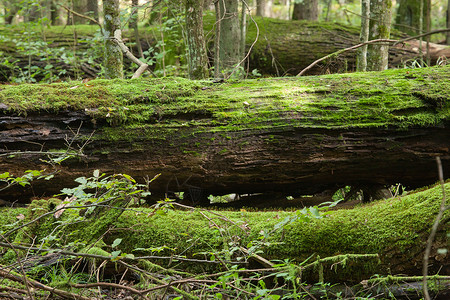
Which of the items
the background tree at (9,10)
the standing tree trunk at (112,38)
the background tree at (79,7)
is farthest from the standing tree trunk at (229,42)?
the background tree at (79,7)

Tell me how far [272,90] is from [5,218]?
10.2ft

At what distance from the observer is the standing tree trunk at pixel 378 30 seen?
233 inches

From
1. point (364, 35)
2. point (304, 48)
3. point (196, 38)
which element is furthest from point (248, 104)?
point (304, 48)

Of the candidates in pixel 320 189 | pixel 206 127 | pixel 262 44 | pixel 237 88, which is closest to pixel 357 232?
pixel 320 189

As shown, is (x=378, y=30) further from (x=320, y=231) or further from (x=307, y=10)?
(x=307, y=10)

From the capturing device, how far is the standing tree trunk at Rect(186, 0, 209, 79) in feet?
17.9

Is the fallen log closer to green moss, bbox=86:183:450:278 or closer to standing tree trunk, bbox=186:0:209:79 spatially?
standing tree trunk, bbox=186:0:209:79

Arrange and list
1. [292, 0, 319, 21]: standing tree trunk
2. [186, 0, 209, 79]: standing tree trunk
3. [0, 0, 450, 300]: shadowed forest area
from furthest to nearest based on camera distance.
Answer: [292, 0, 319, 21]: standing tree trunk < [186, 0, 209, 79]: standing tree trunk < [0, 0, 450, 300]: shadowed forest area

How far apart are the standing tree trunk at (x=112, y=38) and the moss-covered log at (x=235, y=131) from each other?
1.64m

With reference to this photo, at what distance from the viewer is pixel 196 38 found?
18.2ft

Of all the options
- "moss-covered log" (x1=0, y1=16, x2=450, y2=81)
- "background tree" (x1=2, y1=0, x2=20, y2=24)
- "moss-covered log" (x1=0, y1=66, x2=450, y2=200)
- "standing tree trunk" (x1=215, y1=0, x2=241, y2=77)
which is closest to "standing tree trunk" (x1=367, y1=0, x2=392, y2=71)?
"moss-covered log" (x1=0, y1=16, x2=450, y2=81)

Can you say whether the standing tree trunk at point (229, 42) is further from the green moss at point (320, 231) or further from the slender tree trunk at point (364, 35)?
the green moss at point (320, 231)

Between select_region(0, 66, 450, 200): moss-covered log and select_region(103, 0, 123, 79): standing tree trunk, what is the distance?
1636mm

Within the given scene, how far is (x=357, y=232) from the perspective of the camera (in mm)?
3115
